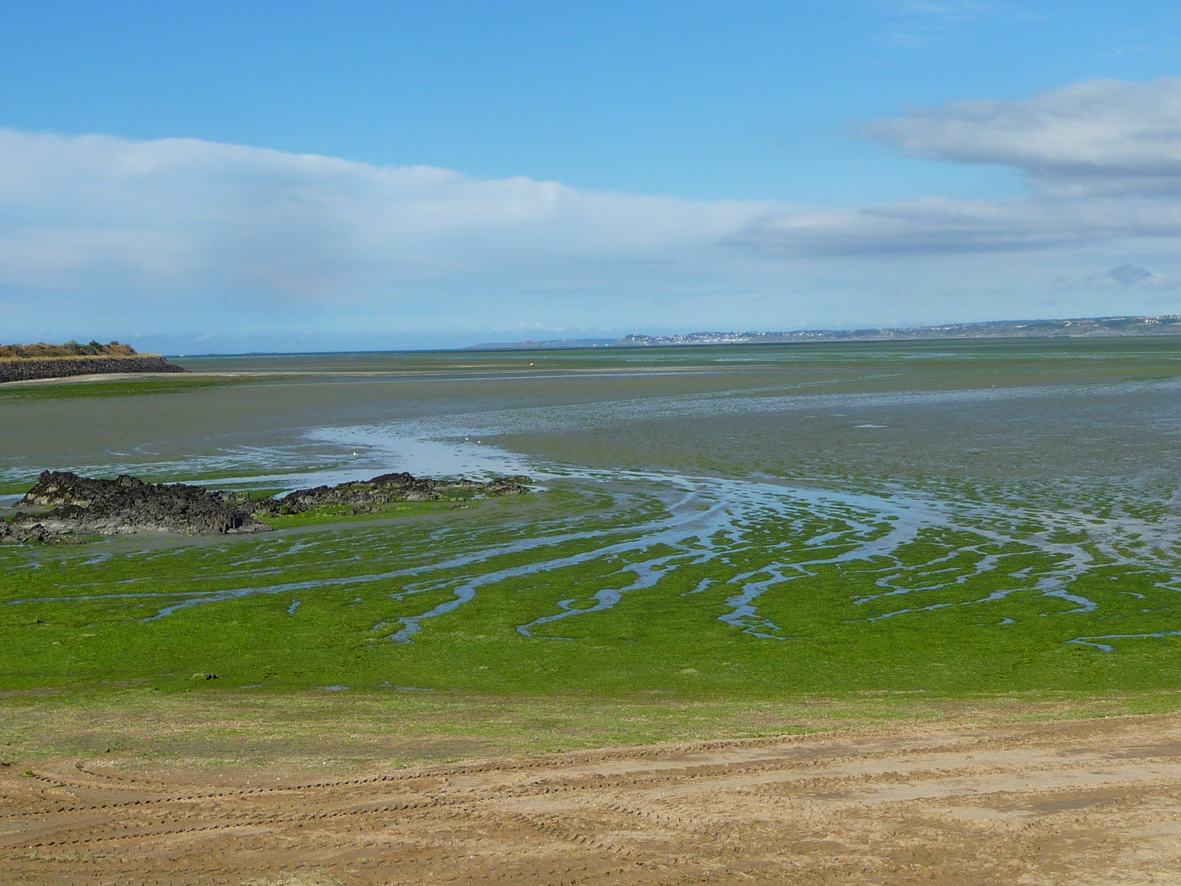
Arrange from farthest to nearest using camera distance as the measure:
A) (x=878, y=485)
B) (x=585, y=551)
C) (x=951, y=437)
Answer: (x=951, y=437), (x=878, y=485), (x=585, y=551)

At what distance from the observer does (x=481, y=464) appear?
2900 cm

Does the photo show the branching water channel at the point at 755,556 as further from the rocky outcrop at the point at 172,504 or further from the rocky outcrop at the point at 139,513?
the rocky outcrop at the point at 172,504

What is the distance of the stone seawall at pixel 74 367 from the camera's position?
81312 millimetres

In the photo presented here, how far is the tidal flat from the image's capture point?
10641mm

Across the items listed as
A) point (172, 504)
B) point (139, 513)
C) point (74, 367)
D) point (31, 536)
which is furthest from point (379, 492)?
point (74, 367)

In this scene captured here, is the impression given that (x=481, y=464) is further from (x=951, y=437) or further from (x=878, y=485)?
(x=951, y=437)

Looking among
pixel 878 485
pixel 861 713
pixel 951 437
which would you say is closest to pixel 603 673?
pixel 861 713

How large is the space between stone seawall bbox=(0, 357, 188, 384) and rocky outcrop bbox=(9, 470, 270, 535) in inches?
2544

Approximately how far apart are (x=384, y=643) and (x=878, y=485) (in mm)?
14188

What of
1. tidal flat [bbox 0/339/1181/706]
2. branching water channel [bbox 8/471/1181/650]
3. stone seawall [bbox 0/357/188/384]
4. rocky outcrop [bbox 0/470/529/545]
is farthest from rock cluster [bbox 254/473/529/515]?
stone seawall [bbox 0/357/188/384]

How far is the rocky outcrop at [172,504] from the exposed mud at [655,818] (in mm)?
11889

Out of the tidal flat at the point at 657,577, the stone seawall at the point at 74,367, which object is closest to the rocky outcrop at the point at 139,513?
the tidal flat at the point at 657,577

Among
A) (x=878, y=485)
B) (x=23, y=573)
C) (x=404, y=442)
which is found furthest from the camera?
(x=404, y=442)

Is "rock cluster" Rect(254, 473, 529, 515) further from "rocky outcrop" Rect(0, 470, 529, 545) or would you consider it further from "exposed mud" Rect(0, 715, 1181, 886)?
"exposed mud" Rect(0, 715, 1181, 886)
